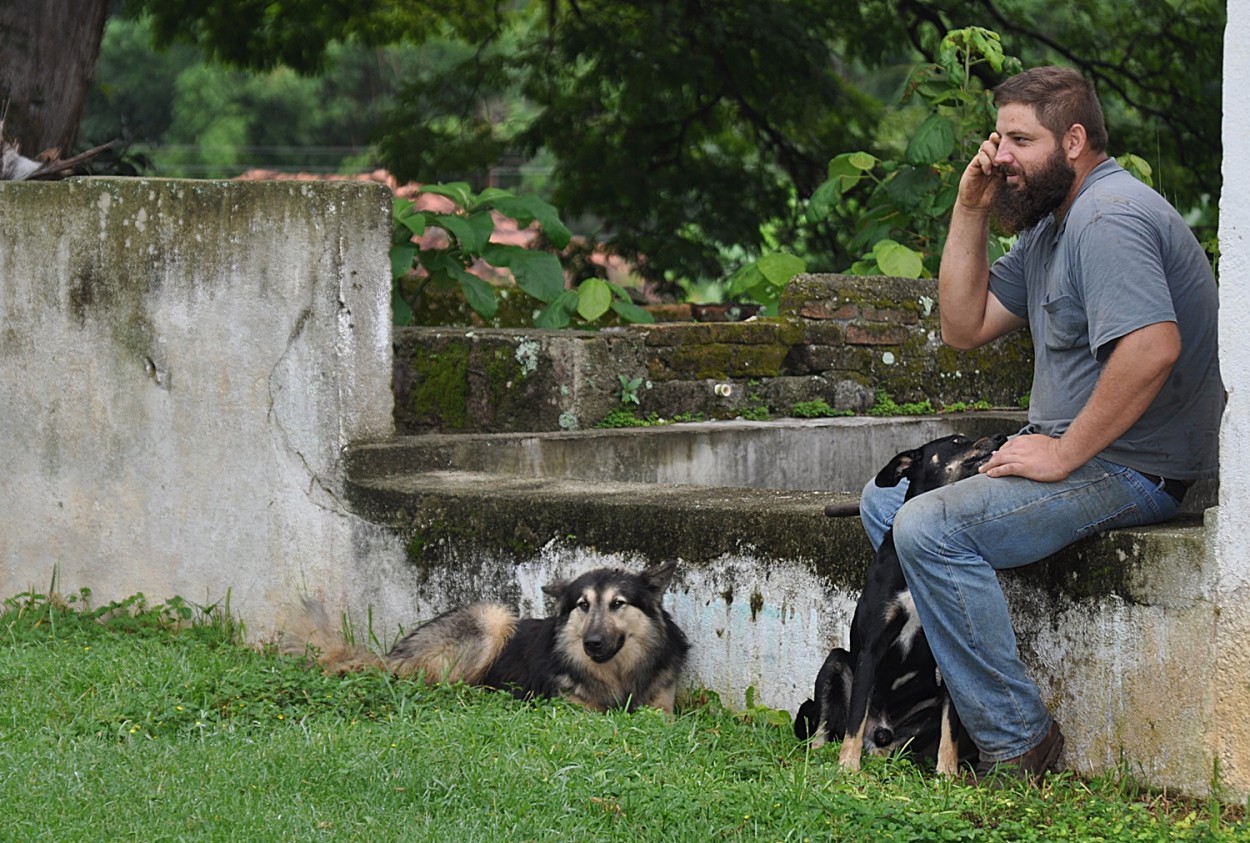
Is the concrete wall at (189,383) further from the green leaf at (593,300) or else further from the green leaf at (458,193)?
the green leaf at (593,300)

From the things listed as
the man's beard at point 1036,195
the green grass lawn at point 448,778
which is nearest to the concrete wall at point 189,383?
the green grass lawn at point 448,778

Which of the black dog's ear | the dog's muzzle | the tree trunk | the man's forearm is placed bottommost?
the dog's muzzle

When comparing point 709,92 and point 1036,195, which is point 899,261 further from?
point 709,92

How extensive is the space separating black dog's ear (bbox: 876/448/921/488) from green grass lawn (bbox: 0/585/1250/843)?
0.85 m

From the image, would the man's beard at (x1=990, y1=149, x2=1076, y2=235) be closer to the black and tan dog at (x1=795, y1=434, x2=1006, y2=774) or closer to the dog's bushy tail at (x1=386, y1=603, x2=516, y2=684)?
the black and tan dog at (x1=795, y1=434, x2=1006, y2=774)

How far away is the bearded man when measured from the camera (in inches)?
157

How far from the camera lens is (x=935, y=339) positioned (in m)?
8.74

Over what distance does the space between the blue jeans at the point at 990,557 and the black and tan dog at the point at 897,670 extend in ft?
0.63

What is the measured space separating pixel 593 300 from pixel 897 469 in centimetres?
430

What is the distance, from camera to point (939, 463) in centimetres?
448

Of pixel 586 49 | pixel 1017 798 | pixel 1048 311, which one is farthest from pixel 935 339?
pixel 586 49

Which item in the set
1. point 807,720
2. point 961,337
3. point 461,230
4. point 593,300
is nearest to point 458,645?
point 807,720

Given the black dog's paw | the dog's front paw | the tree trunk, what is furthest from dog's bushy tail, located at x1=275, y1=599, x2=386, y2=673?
the tree trunk

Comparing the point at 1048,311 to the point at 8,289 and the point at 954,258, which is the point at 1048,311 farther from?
the point at 8,289
